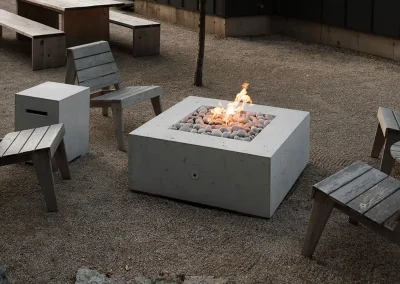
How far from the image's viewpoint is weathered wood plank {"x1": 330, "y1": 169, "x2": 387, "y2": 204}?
4.29 metres

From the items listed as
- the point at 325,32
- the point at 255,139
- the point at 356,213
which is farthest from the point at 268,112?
the point at 325,32

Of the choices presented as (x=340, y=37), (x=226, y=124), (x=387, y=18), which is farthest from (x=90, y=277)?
(x=340, y=37)

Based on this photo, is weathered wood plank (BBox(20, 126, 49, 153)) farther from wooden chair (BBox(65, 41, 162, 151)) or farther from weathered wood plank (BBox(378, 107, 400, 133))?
weathered wood plank (BBox(378, 107, 400, 133))

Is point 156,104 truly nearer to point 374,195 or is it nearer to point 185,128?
point 185,128

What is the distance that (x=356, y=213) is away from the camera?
164 inches

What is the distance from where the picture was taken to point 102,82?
22.1ft

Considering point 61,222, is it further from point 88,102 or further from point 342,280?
point 342,280

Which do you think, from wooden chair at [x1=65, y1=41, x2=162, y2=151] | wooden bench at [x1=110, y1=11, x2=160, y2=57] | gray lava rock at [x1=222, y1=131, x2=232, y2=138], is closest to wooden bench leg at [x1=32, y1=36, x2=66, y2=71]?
wooden bench at [x1=110, y1=11, x2=160, y2=57]

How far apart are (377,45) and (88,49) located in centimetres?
445

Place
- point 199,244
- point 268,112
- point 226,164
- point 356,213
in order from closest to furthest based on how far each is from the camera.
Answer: point 356,213 < point 199,244 < point 226,164 < point 268,112

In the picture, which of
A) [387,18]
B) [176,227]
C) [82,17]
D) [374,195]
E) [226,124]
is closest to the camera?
[374,195]

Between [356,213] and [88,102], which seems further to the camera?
[88,102]

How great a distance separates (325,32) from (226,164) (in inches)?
228

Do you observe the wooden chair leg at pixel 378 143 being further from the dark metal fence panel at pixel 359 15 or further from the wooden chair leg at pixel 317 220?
the dark metal fence panel at pixel 359 15
